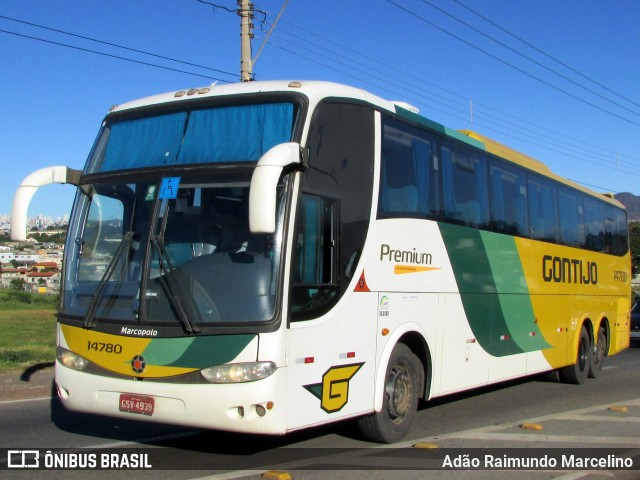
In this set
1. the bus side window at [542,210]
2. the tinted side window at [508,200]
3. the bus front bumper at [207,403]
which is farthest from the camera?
the bus side window at [542,210]

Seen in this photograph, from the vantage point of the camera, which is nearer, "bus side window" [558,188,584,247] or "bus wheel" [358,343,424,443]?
"bus wheel" [358,343,424,443]

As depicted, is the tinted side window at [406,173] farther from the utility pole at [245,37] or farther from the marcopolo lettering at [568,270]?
the utility pole at [245,37]

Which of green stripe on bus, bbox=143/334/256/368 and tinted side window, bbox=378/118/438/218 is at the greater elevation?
tinted side window, bbox=378/118/438/218

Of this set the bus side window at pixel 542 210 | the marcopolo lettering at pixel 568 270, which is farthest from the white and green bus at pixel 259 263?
the marcopolo lettering at pixel 568 270

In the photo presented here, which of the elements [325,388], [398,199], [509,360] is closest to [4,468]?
[325,388]

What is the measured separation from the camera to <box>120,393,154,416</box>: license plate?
20.9 ft

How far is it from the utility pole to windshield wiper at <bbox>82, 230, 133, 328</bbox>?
494 inches

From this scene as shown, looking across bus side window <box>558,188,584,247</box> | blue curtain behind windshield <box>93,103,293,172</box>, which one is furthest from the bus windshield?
bus side window <box>558,188,584,247</box>

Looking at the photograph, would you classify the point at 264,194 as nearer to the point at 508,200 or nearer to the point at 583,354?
the point at 508,200

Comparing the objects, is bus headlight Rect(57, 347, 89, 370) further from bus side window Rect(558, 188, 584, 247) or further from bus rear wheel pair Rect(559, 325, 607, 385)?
bus rear wheel pair Rect(559, 325, 607, 385)

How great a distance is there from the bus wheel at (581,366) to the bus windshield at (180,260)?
9320 mm

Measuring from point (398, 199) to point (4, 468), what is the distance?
184 inches

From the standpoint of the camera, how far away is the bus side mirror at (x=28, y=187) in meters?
6.91

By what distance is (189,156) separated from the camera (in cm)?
683
